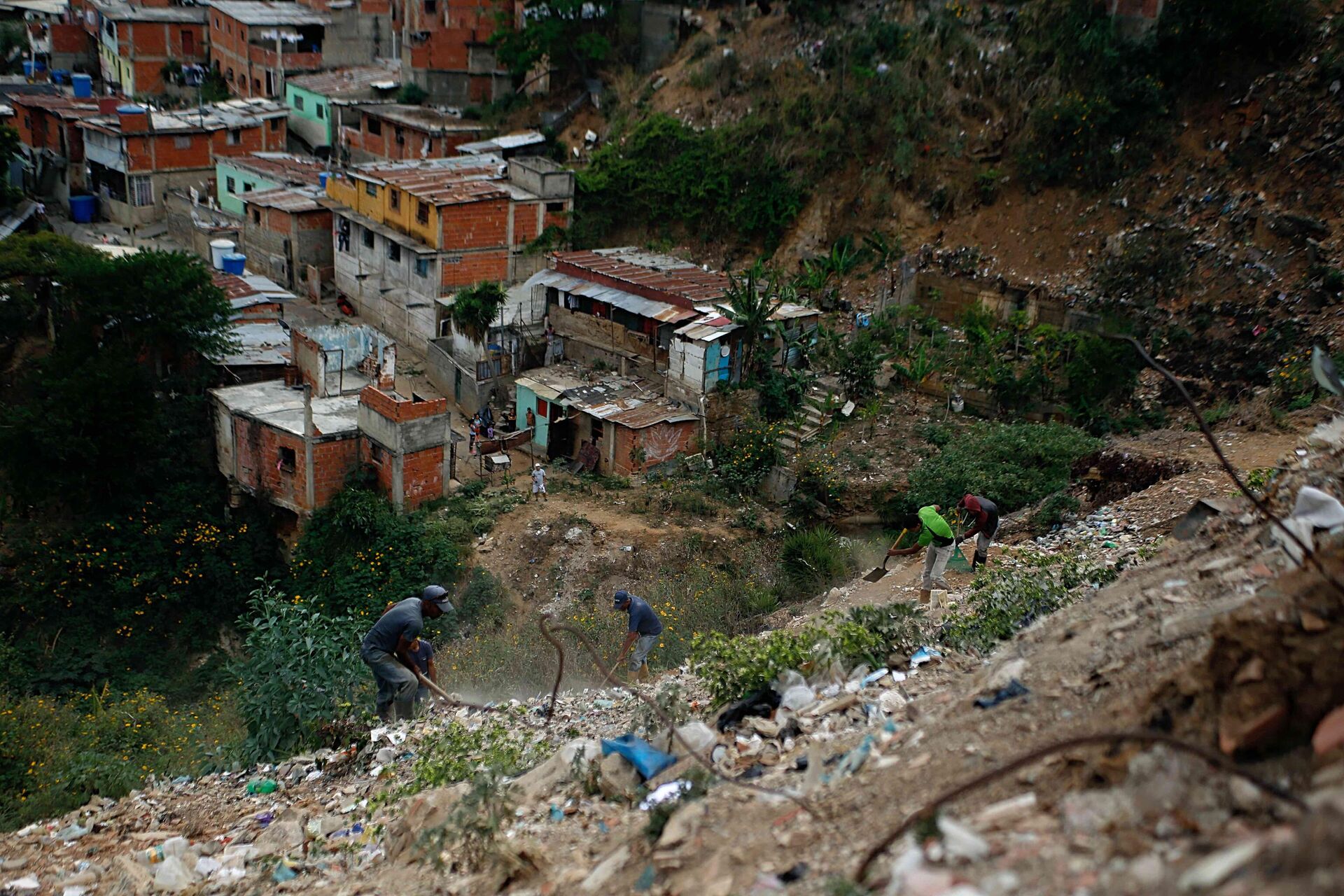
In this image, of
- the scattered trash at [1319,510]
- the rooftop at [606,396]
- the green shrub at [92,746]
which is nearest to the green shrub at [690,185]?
the rooftop at [606,396]

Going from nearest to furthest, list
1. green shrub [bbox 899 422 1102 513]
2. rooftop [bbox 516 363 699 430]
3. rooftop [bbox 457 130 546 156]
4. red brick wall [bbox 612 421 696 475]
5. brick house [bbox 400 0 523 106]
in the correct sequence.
Answer: 1. green shrub [bbox 899 422 1102 513]
2. red brick wall [bbox 612 421 696 475]
3. rooftop [bbox 516 363 699 430]
4. rooftop [bbox 457 130 546 156]
5. brick house [bbox 400 0 523 106]

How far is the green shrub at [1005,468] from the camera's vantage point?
46.9 feet

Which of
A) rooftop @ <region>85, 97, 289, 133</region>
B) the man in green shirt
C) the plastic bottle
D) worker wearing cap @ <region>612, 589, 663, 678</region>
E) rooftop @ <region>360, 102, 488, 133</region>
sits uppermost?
rooftop @ <region>360, 102, 488, 133</region>

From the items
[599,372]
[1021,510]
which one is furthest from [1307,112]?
[599,372]

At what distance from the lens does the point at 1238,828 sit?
12.1 ft

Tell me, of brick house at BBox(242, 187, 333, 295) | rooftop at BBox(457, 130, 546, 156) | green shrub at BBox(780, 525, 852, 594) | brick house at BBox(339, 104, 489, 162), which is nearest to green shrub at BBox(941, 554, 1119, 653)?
green shrub at BBox(780, 525, 852, 594)

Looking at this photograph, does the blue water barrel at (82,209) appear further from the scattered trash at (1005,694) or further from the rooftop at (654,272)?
the scattered trash at (1005,694)

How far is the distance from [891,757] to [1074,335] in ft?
47.4

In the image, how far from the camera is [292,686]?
343 inches

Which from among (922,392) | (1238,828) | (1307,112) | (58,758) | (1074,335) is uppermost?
(1307,112)

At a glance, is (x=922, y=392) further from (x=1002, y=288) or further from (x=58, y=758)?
(x=58, y=758)

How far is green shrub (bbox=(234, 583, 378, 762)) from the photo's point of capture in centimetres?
857

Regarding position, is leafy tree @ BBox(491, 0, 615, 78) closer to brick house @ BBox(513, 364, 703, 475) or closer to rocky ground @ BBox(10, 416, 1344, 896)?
brick house @ BBox(513, 364, 703, 475)

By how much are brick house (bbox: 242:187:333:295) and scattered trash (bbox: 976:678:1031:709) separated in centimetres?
2190
